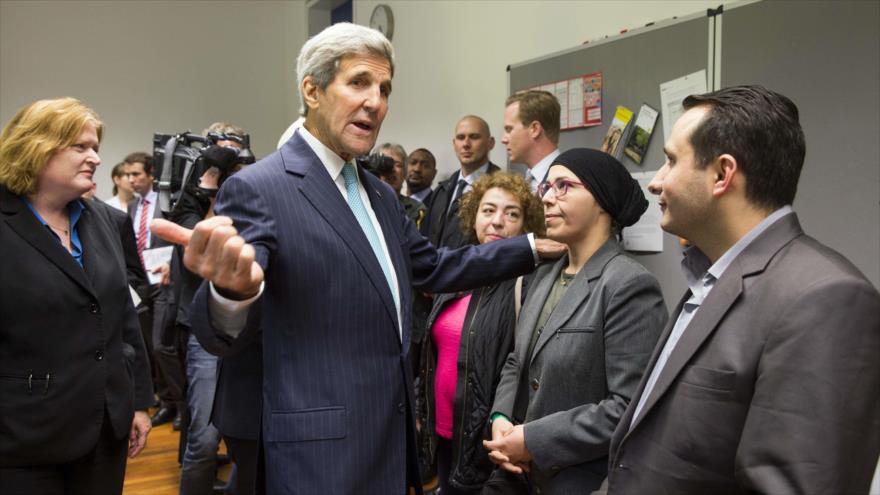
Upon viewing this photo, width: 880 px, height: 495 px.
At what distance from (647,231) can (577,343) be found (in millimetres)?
1524

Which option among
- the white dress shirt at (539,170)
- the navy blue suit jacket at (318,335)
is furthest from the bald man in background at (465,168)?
the navy blue suit jacket at (318,335)

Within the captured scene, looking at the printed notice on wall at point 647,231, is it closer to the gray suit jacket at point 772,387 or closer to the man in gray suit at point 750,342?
the man in gray suit at point 750,342

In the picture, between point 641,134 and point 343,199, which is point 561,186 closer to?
point 343,199

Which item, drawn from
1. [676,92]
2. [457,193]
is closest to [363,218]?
[676,92]

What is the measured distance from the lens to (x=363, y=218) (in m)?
1.43

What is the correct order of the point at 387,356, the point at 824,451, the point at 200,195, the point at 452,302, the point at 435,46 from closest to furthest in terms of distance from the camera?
the point at 824,451 < the point at 387,356 < the point at 452,302 < the point at 200,195 < the point at 435,46

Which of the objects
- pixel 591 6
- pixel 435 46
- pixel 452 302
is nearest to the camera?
pixel 452 302

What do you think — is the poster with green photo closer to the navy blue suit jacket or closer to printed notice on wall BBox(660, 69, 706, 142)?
printed notice on wall BBox(660, 69, 706, 142)

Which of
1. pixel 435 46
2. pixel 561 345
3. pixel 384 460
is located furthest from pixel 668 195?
pixel 435 46

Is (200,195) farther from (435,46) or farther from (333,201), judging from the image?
(435,46)

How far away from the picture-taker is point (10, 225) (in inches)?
68.8

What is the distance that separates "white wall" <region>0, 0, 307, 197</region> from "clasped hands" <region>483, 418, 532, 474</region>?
246 inches

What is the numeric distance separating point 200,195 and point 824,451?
2.13m

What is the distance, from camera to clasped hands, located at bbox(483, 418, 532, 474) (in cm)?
164
